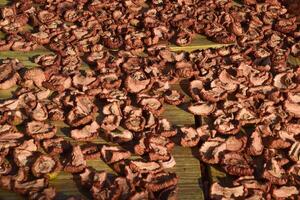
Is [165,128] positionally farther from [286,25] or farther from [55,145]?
[286,25]

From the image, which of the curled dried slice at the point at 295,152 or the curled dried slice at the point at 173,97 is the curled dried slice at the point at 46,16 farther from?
the curled dried slice at the point at 295,152

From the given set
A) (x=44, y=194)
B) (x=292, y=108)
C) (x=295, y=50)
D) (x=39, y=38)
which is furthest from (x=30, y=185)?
(x=295, y=50)

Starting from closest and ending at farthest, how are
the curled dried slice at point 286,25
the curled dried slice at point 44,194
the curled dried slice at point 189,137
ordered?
the curled dried slice at point 44,194 → the curled dried slice at point 189,137 → the curled dried slice at point 286,25

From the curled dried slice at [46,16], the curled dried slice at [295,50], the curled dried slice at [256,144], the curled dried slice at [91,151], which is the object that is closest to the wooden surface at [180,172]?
the curled dried slice at [91,151]

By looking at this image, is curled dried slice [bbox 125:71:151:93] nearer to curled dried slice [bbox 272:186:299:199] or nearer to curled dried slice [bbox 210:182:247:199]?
curled dried slice [bbox 210:182:247:199]

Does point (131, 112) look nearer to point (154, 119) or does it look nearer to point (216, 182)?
point (154, 119)
